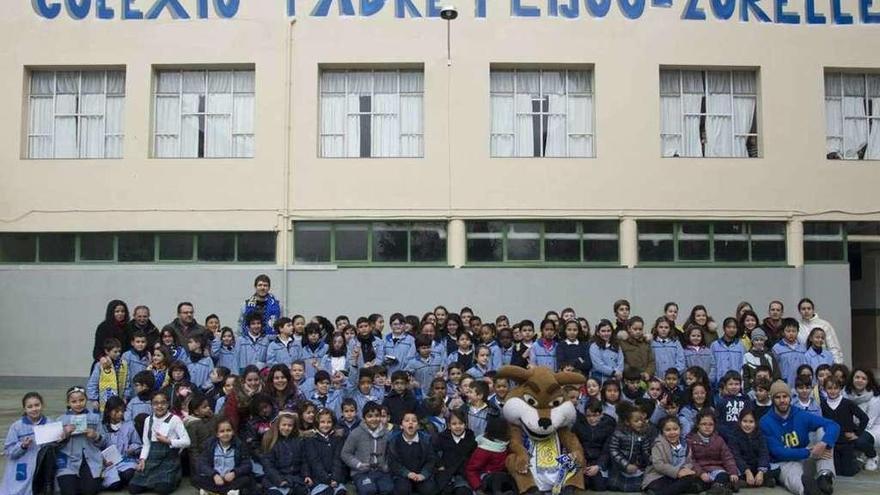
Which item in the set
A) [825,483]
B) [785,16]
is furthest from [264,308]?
[785,16]

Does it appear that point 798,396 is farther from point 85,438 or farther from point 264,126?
point 264,126

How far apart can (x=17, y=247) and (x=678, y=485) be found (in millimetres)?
11738

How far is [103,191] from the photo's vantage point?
46.5 feet

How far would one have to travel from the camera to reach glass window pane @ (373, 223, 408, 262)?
553 inches

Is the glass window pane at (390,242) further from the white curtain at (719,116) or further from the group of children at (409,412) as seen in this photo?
the white curtain at (719,116)

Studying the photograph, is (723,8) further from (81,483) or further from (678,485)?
(81,483)

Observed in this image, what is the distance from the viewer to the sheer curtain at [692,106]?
14.6 m

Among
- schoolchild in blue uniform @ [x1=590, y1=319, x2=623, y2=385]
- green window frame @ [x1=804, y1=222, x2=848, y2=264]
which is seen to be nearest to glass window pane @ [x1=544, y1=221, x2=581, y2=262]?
green window frame @ [x1=804, y1=222, x2=848, y2=264]

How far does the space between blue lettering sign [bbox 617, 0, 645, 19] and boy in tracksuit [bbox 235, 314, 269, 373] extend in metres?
8.56

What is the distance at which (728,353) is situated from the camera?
9164 mm

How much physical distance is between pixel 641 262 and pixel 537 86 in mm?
3487

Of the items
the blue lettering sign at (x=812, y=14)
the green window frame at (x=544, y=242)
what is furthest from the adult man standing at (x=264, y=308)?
the blue lettering sign at (x=812, y=14)

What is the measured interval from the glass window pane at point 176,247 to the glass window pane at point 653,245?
7519 mm

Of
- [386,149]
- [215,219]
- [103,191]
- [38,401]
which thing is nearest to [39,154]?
[103,191]
